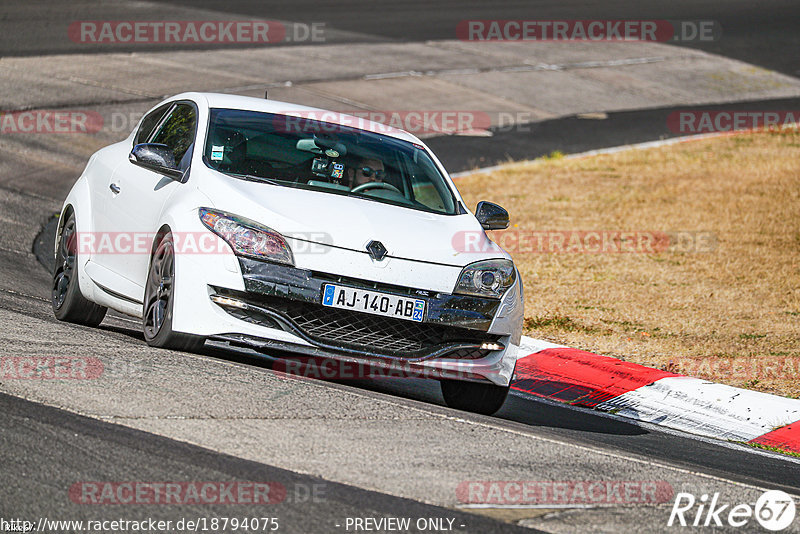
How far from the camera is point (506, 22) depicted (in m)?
30.8

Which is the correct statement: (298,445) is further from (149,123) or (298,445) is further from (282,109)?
(149,123)

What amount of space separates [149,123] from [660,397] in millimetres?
4203

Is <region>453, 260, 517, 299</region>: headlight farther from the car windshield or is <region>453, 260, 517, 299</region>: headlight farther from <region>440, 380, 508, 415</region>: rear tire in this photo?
the car windshield

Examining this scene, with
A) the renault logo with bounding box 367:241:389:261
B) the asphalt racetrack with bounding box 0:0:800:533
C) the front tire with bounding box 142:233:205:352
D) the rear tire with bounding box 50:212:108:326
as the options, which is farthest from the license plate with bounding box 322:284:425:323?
the rear tire with bounding box 50:212:108:326

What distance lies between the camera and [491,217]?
26.2ft

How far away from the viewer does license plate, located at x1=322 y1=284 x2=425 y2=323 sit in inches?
257

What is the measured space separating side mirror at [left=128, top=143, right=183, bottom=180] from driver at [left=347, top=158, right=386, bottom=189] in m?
1.12

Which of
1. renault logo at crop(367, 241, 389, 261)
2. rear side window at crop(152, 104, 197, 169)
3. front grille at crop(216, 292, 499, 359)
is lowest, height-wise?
front grille at crop(216, 292, 499, 359)

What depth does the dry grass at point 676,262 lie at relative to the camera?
982 centimetres

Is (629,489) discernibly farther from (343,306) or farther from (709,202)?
(709,202)

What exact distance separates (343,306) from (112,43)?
18.7m

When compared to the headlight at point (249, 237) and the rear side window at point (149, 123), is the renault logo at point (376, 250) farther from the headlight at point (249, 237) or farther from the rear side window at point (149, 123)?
the rear side window at point (149, 123)

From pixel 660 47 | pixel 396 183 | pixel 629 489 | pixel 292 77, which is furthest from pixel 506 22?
pixel 629 489

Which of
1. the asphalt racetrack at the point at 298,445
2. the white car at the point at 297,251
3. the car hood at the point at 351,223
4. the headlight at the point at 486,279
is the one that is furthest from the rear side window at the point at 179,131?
the headlight at the point at 486,279
